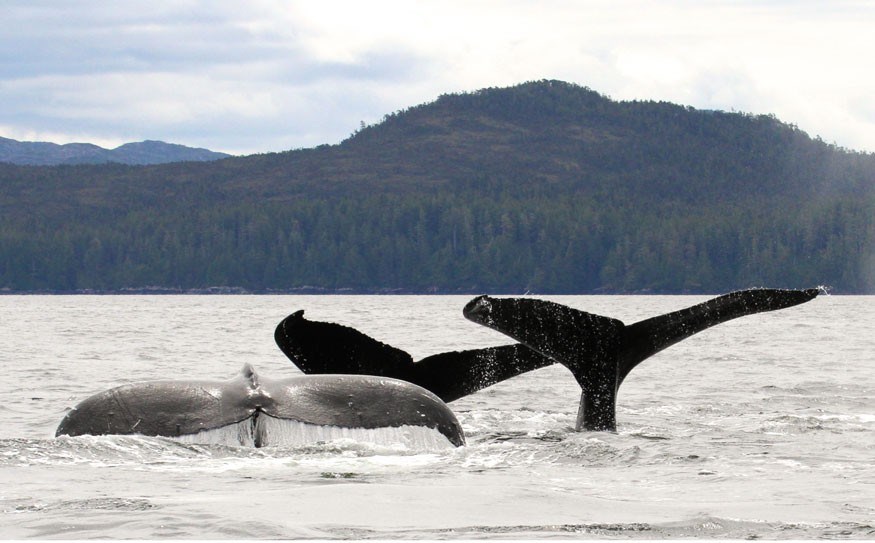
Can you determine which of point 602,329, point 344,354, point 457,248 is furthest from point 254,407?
point 457,248

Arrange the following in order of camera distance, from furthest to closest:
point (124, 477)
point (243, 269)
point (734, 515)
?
point (243, 269)
point (124, 477)
point (734, 515)

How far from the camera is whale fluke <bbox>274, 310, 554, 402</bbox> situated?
34.9 ft

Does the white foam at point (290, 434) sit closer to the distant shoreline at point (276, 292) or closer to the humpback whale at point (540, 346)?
the humpback whale at point (540, 346)

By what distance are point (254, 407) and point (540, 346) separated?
220 cm

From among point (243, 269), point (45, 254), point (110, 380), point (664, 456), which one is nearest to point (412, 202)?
point (243, 269)

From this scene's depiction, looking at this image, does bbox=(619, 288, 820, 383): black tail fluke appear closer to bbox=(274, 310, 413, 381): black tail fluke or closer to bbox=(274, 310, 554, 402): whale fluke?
bbox=(274, 310, 554, 402): whale fluke

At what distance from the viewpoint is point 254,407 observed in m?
9.33

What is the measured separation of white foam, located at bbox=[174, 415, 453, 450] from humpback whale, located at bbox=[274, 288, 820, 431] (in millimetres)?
1061

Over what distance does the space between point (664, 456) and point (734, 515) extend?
298 cm

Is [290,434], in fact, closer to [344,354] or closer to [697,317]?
[344,354]

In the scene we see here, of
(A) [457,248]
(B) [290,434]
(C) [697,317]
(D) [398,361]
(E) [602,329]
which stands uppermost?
(A) [457,248]

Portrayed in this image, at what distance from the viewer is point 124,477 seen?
8.71 meters

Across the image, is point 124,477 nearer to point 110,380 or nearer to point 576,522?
point 576,522

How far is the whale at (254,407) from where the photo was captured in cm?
920
